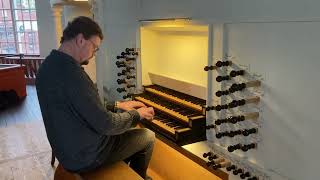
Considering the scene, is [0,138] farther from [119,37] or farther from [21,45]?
[21,45]

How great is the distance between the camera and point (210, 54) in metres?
1.81

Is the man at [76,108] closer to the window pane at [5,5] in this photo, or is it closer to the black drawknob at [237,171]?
the black drawknob at [237,171]

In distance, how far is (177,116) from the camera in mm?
2123

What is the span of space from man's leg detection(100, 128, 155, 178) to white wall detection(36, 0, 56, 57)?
7.35 meters

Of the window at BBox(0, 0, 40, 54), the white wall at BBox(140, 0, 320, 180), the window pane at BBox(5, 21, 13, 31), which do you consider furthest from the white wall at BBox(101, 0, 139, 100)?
the window pane at BBox(5, 21, 13, 31)

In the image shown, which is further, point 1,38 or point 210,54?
point 1,38

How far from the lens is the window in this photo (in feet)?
29.9

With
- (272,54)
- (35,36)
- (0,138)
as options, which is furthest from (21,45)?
(272,54)

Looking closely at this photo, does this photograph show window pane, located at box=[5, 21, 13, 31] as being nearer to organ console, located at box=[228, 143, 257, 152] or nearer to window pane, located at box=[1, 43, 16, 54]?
window pane, located at box=[1, 43, 16, 54]

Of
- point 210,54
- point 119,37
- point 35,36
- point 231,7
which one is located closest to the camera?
point 231,7

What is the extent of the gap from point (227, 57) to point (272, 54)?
0.32m

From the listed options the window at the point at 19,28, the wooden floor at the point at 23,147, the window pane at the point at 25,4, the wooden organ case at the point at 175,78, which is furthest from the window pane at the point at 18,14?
the wooden organ case at the point at 175,78

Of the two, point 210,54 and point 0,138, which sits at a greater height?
point 210,54

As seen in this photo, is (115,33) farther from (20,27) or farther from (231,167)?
(20,27)
